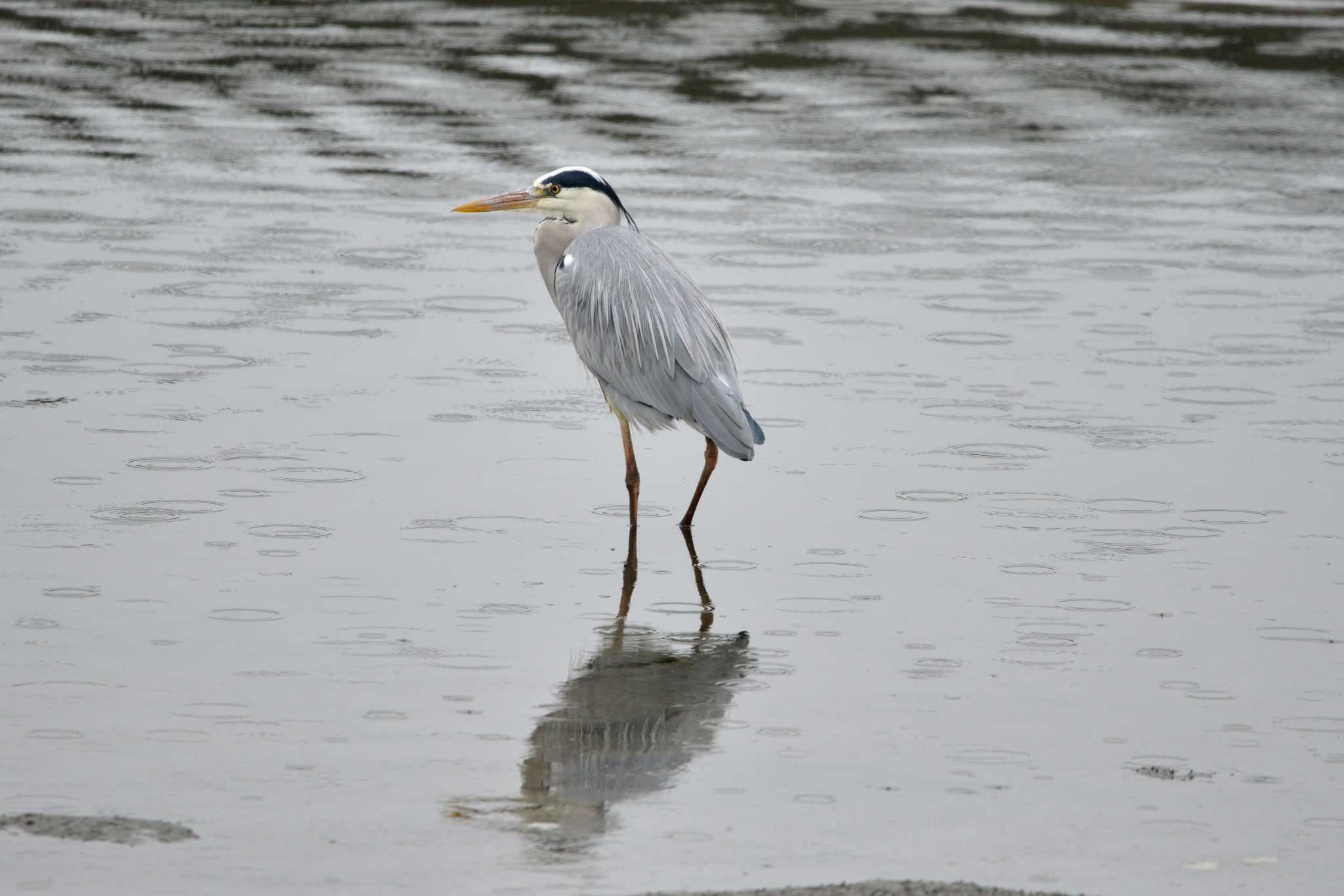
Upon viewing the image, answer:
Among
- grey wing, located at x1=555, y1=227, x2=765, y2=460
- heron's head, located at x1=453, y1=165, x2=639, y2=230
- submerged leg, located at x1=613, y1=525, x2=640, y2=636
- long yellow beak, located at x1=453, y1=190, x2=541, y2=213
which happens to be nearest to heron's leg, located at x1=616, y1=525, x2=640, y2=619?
submerged leg, located at x1=613, y1=525, x2=640, y2=636

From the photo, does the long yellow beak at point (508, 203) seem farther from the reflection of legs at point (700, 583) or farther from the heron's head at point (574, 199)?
the reflection of legs at point (700, 583)

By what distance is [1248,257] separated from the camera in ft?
43.5

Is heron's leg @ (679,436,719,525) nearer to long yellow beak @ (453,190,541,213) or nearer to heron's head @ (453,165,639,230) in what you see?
heron's head @ (453,165,639,230)

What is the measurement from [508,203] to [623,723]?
3.64 meters

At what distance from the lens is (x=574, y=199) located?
358 inches

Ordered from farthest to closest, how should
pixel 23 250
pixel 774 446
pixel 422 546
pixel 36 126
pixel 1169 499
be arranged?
pixel 36 126, pixel 23 250, pixel 774 446, pixel 1169 499, pixel 422 546

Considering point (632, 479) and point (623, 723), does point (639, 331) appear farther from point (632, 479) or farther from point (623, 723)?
point (623, 723)

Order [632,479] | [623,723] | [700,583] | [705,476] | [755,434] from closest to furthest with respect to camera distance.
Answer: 1. [623,723]
2. [700,583]
3. [755,434]
4. [705,476]
5. [632,479]

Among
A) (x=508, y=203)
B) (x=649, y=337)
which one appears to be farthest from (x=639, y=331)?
(x=508, y=203)

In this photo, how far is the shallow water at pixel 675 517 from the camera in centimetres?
544

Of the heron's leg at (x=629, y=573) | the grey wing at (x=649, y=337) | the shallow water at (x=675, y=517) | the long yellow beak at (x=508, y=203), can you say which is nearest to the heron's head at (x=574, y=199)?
the long yellow beak at (x=508, y=203)

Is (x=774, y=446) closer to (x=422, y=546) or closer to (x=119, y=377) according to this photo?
(x=422, y=546)

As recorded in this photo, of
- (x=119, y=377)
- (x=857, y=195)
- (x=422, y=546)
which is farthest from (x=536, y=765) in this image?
(x=857, y=195)

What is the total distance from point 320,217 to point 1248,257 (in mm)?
5658
